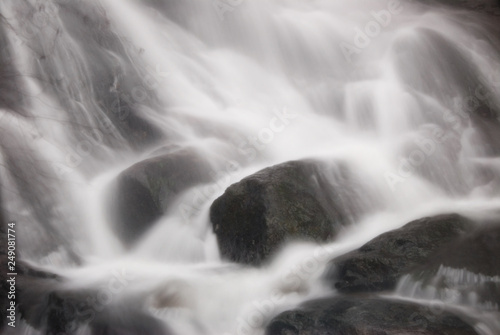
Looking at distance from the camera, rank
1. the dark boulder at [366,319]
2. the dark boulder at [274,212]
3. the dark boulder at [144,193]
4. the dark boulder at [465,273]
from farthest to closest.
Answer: the dark boulder at [144,193]
the dark boulder at [274,212]
the dark boulder at [465,273]
the dark boulder at [366,319]

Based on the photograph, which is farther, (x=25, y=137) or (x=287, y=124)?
(x=287, y=124)

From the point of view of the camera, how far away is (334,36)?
1262 centimetres

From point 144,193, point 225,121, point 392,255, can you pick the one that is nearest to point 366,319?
point 392,255

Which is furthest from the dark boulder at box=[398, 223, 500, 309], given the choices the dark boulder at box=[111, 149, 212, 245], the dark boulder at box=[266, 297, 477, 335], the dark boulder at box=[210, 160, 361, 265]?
the dark boulder at box=[111, 149, 212, 245]

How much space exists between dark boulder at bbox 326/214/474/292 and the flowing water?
0.87ft

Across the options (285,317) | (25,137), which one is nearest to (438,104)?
(285,317)

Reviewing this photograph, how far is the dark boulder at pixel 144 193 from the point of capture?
7332 millimetres

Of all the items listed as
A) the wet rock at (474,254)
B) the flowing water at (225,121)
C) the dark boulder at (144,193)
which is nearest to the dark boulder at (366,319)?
the flowing water at (225,121)

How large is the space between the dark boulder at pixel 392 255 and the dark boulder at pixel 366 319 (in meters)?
0.37

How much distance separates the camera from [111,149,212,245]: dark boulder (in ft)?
24.1

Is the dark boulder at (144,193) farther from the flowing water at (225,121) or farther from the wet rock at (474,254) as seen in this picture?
the wet rock at (474,254)

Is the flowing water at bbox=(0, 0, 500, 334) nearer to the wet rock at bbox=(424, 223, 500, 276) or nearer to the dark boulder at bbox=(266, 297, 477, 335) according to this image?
the wet rock at bbox=(424, 223, 500, 276)

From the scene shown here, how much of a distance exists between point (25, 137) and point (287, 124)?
491cm

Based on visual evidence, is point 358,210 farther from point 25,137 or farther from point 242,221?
point 25,137
